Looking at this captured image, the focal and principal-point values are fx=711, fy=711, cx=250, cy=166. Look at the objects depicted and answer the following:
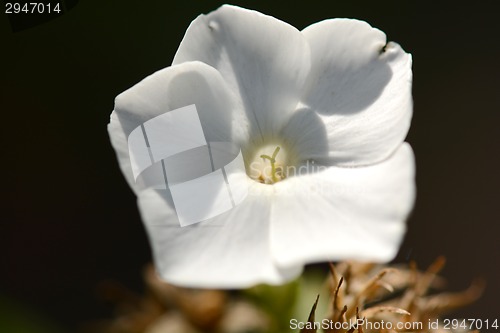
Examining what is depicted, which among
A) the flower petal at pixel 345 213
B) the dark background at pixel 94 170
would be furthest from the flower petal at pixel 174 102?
the dark background at pixel 94 170

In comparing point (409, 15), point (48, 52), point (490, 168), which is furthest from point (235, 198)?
point (490, 168)

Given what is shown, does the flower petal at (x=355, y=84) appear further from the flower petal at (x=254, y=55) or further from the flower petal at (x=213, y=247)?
A: the flower petal at (x=213, y=247)

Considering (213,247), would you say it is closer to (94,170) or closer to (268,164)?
(268,164)

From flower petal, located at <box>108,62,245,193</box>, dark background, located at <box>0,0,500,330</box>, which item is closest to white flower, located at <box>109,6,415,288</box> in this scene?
flower petal, located at <box>108,62,245,193</box>

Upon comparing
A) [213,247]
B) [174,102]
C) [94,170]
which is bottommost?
[94,170]

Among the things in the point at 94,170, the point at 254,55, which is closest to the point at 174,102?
the point at 254,55

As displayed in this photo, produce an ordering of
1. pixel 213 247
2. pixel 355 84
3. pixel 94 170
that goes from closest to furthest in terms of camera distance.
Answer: pixel 213 247 < pixel 355 84 < pixel 94 170
